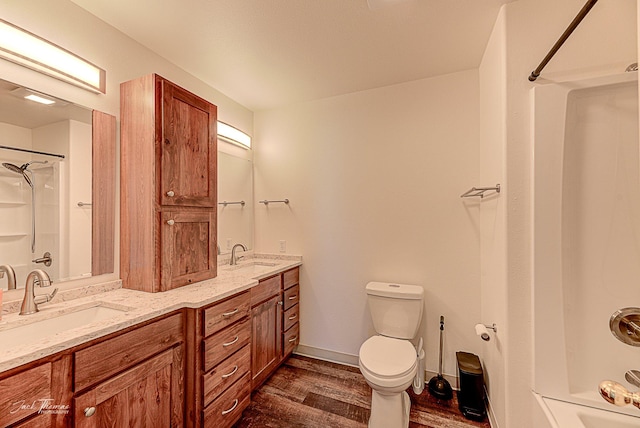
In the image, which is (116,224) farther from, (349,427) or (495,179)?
(495,179)

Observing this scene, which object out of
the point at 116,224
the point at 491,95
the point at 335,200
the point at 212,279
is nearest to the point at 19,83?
the point at 116,224

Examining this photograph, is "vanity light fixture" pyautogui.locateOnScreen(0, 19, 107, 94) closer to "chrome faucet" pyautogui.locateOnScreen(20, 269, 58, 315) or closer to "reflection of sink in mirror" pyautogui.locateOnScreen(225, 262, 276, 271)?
"chrome faucet" pyautogui.locateOnScreen(20, 269, 58, 315)

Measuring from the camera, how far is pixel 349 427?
67.7 inches

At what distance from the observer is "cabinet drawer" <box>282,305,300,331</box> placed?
241 cm

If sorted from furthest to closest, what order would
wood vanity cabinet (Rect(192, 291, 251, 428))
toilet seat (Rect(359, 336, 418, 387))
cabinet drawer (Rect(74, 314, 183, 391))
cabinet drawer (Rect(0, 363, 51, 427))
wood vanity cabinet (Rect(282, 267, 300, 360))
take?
wood vanity cabinet (Rect(282, 267, 300, 360)), toilet seat (Rect(359, 336, 418, 387)), wood vanity cabinet (Rect(192, 291, 251, 428)), cabinet drawer (Rect(74, 314, 183, 391)), cabinet drawer (Rect(0, 363, 51, 427))

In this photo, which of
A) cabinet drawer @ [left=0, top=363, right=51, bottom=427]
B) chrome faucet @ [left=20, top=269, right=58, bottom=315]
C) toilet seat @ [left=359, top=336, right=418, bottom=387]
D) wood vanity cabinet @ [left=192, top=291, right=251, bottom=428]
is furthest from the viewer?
toilet seat @ [left=359, top=336, right=418, bottom=387]

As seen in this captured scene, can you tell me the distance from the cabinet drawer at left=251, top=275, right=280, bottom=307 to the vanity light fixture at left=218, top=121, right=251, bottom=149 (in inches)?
54.6

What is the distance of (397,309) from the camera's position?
81.7 inches

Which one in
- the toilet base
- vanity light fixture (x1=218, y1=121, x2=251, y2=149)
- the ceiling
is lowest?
the toilet base

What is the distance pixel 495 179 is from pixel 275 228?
6.52 ft

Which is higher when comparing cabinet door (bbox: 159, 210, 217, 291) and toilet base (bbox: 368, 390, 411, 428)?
cabinet door (bbox: 159, 210, 217, 291)

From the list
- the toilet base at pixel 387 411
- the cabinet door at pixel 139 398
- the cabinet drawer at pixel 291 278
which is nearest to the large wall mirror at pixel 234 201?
the cabinet drawer at pixel 291 278

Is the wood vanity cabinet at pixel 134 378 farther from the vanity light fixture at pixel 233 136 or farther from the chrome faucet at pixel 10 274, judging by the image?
the vanity light fixture at pixel 233 136

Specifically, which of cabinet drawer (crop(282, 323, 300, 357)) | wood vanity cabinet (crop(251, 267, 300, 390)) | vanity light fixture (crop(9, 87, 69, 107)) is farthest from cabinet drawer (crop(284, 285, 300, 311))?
vanity light fixture (crop(9, 87, 69, 107))
